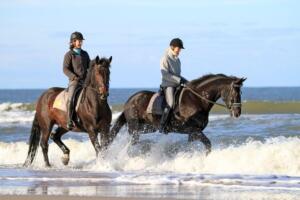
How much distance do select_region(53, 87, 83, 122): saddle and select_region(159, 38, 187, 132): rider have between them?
155 centimetres

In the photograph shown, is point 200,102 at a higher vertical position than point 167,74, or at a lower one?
lower

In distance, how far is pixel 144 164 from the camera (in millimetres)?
13773

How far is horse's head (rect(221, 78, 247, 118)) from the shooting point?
1311 centimetres

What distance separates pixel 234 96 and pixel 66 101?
3109 mm

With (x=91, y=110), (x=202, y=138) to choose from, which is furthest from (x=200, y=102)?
(x=91, y=110)

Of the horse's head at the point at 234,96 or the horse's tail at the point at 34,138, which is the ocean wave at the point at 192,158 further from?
the horse's head at the point at 234,96

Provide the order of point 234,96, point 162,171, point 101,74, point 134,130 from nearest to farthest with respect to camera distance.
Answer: point 101,74
point 162,171
point 234,96
point 134,130

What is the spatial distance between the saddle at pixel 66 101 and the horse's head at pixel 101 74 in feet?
2.64

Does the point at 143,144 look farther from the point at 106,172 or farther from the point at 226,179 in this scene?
the point at 226,179

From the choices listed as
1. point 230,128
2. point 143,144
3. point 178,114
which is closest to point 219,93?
point 178,114

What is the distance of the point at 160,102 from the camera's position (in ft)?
45.9

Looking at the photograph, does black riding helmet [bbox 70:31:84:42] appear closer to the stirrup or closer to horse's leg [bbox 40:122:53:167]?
the stirrup

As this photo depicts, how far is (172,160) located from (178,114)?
841 mm

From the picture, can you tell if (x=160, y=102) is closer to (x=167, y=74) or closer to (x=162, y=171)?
(x=167, y=74)
